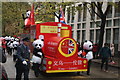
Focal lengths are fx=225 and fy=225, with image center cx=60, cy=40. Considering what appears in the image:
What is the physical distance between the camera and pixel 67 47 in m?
10.2

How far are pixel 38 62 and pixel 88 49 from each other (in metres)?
2.52

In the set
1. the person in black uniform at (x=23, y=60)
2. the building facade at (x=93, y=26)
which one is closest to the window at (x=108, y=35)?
the building facade at (x=93, y=26)

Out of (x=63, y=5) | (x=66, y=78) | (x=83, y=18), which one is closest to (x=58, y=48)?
(x=66, y=78)

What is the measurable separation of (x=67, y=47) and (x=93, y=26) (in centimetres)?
1791

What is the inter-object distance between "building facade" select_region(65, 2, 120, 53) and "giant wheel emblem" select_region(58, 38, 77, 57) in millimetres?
8975

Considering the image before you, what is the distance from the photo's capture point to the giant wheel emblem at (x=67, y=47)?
10164 millimetres

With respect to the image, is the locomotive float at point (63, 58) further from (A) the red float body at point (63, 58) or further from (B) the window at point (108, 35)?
(B) the window at point (108, 35)

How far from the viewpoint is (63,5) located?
17844 millimetres

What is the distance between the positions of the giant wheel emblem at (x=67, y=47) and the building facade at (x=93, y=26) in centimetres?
898

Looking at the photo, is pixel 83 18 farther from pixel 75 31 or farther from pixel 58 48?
pixel 58 48

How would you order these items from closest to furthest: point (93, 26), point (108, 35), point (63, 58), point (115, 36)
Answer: point (63, 58) → point (115, 36) → point (108, 35) → point (93, 26)

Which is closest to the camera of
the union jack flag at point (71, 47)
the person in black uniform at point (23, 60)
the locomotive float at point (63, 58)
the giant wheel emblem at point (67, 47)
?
the person in black uniform at point (23, 60)

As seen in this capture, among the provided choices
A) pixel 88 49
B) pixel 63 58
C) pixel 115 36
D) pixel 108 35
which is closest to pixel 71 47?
pixel 63 58

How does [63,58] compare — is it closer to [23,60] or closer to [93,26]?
[23,60]
